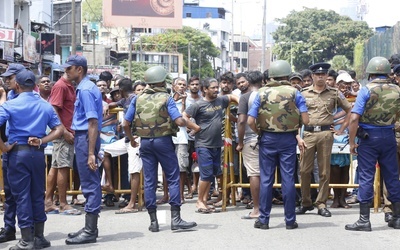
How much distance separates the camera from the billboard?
55.9 m

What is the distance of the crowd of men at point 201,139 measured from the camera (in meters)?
7.99

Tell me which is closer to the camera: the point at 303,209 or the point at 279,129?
the point at 279,129

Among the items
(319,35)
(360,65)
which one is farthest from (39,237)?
(319,35)

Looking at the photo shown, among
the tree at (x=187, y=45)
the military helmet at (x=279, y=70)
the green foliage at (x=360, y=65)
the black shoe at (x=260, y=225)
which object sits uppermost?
the tree at (x=187, y=45)

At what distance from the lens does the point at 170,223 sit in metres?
9.66

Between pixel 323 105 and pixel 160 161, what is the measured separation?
89.5 inches

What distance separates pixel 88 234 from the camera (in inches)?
331

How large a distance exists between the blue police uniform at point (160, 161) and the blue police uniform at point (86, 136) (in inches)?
27.6

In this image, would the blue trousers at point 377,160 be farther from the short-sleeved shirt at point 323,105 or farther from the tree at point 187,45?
the tree at point 187,45

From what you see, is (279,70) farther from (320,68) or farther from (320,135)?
(320,135)

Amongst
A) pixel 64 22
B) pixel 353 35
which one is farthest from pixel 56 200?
pixel 353 35

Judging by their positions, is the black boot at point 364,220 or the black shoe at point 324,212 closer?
the black boot at point 364,220

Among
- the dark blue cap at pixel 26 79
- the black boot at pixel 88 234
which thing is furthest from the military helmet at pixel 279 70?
the dark blue cap at pixel 26 79

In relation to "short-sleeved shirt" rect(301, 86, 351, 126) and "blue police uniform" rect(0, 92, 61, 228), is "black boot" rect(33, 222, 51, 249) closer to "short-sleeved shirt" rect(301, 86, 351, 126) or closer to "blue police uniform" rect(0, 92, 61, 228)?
→ "blue police uniform" rect(0, 92, 61, 228)
